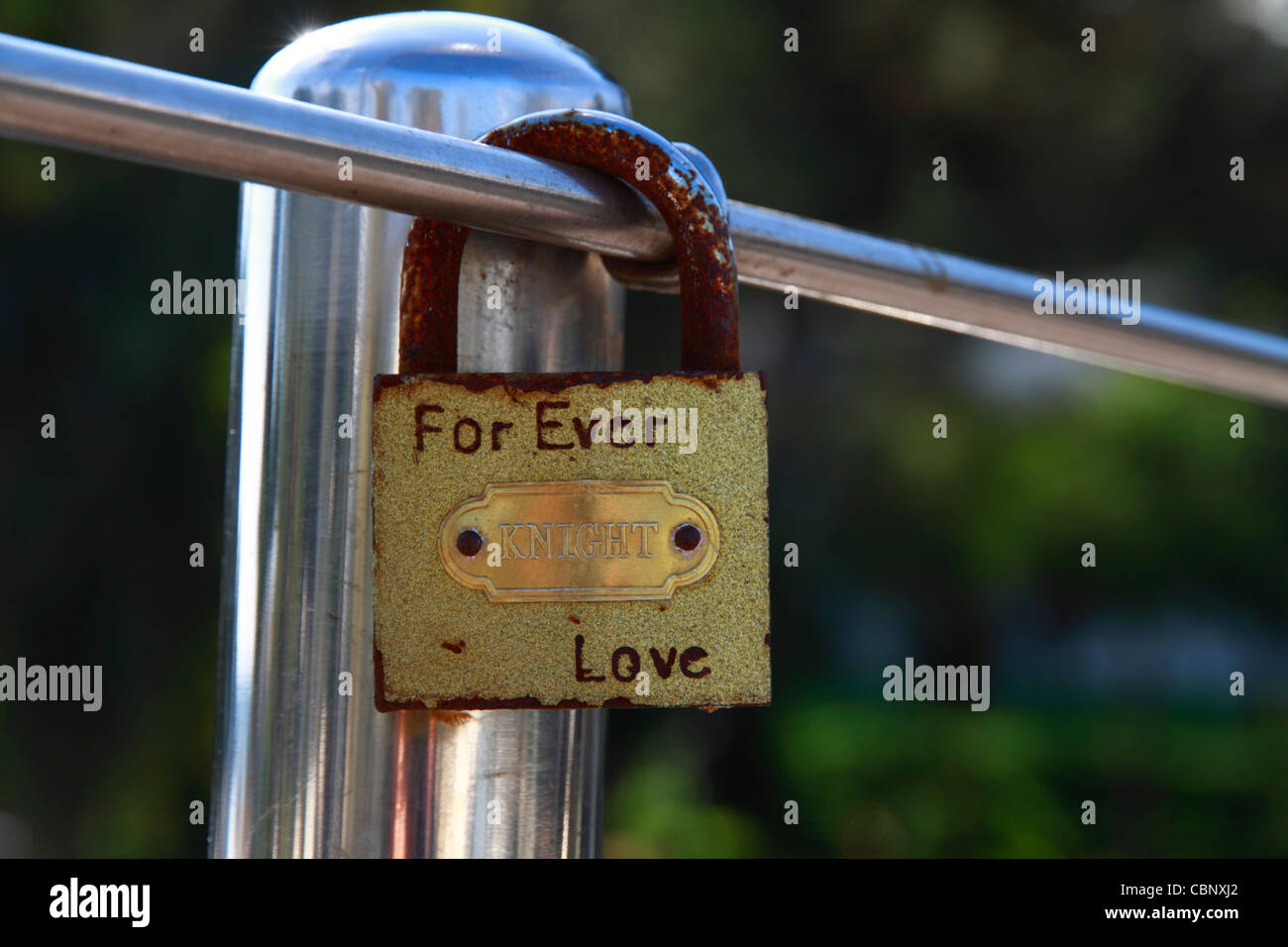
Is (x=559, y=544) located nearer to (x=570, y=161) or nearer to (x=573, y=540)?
(x=573, y=540)

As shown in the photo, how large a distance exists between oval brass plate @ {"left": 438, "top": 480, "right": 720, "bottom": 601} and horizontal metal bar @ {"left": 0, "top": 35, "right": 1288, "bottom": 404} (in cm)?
10

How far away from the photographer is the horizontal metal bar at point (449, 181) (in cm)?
38

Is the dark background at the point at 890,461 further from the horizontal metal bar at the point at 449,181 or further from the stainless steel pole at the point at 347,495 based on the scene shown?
the stainless steel pole at the point at 347,495

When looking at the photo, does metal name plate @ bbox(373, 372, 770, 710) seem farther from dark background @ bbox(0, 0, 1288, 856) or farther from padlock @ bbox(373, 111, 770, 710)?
dark background @ bbox(0, 0, 1288, 856)

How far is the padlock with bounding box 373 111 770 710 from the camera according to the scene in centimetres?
50

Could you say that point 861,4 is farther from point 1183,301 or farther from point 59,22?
point 59,22

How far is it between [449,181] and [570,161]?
0.09 m

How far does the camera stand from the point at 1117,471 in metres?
4.62

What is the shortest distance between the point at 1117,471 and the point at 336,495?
4.50m

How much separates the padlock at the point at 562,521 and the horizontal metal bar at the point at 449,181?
40 mm

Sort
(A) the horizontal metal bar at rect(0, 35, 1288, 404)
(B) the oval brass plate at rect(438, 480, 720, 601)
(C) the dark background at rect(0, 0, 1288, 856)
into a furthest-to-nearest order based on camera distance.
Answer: (C) the dark background at rect(0, 0, 1288, 856) → (B) the oval brass plate at rect(438, 480, 720, 601) → (A) the horizontal metal bar at rect(0, 35, 1288, 404)

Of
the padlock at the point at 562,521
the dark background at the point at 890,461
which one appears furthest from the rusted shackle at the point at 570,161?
the dark background at the point at 890,461

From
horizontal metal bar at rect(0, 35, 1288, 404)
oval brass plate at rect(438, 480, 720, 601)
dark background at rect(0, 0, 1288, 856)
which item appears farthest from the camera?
dark background at rect(0, 0, 1288, 856)

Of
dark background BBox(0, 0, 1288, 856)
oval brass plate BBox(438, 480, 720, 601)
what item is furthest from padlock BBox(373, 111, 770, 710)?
dark background BBox(0, 0, 1288, 856)
